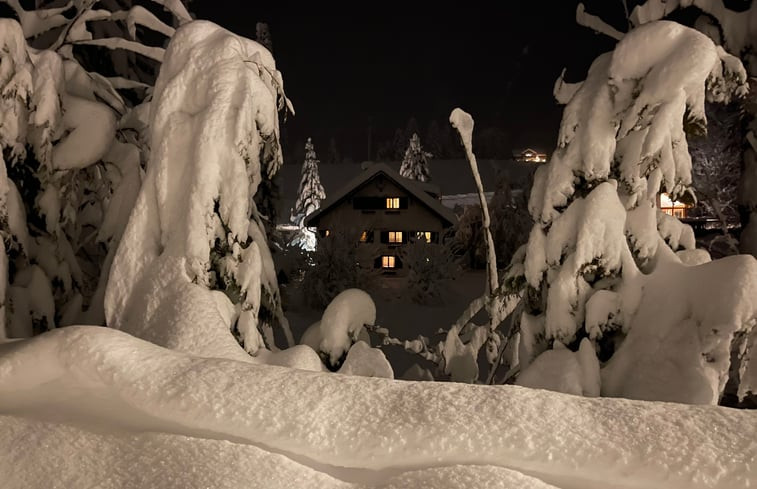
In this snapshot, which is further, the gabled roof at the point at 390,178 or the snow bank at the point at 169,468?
the gabled roof at the point at 390,178

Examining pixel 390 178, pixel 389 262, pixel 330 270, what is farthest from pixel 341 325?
pixel 389 262

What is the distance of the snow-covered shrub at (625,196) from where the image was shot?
14.3ft

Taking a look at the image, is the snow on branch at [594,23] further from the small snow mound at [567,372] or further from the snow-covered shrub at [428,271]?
the snow-covered shrub at [428,271]

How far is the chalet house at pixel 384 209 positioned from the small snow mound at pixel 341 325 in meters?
27.8

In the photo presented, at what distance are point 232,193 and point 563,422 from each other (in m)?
3.54

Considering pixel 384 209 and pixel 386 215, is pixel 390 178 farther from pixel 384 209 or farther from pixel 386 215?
pixel 386 215

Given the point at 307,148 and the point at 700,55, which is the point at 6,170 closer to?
the point at 700,55

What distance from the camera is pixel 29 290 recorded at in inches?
220

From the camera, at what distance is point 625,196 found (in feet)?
16.3

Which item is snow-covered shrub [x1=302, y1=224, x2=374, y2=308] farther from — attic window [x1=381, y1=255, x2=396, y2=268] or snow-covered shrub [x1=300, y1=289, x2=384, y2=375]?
snow-covered shrub [x1=300, y1=289, x2=384, y2=375]

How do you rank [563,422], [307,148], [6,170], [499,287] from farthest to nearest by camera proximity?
[307,148], [499,287], [6,170], [563,422]

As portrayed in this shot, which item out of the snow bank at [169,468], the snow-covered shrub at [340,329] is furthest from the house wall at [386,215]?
the snow bank at [169,468]

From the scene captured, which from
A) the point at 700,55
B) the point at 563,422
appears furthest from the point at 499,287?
the point at 563,422

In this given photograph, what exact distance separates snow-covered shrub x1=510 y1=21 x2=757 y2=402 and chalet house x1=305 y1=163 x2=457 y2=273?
2890 centimetres
